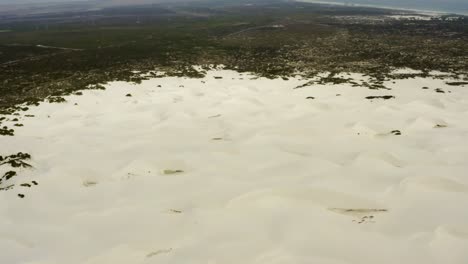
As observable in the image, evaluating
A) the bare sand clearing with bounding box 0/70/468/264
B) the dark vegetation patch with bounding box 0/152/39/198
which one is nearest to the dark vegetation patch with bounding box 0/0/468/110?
the bare sand clearing with bounding box 0/70/468/264

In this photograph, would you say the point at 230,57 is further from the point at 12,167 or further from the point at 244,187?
the point at 244,187

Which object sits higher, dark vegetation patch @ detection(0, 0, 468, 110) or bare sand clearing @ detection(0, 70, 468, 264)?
dark vegetation patch @ detection(0, 0, 468, 110)

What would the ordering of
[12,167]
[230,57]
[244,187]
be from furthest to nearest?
[230,57]
[12,167]
[244,187]

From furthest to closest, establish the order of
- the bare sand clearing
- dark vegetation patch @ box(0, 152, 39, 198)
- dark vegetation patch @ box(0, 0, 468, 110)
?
dark vegetation patch @ box(0, 0, 468, 110) → dark vegetation patch @ box(0, 152, 39, 198) → the bare sand clearing

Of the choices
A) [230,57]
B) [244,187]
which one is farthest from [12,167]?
[230,57]

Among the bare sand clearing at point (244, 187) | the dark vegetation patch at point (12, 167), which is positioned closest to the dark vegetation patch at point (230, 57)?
the bare sand clearing at point (244, 187)

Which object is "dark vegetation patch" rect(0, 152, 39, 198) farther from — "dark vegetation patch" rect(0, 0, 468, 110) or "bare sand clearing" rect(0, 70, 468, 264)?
"dark vegetation patch" rect(0, 0, 468, 110)

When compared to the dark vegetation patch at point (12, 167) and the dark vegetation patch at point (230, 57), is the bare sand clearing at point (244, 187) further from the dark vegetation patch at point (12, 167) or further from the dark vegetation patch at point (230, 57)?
the dark vegetation patch at point (230, 57)

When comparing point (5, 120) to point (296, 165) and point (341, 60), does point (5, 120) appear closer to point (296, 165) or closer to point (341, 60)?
point (296, 165)

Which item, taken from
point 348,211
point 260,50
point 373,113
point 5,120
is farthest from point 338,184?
point 260,50
